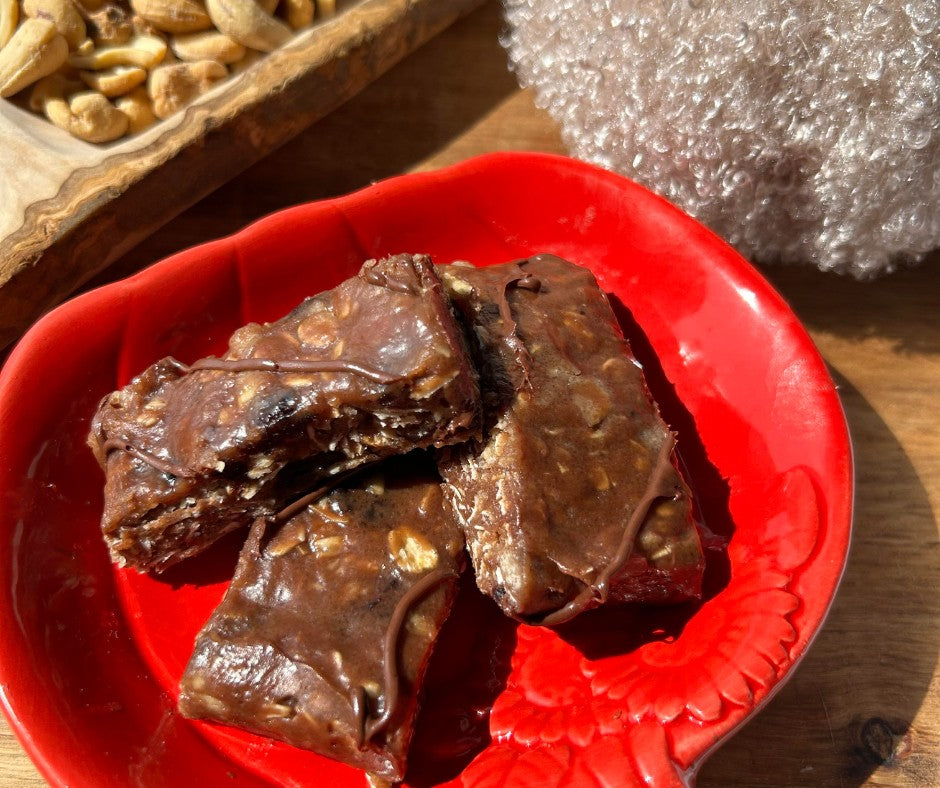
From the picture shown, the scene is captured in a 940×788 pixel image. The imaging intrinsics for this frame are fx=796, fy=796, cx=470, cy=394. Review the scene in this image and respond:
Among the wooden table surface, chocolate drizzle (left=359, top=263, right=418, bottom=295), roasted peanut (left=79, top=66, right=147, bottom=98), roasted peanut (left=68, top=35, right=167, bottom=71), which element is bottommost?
the wooden table surface

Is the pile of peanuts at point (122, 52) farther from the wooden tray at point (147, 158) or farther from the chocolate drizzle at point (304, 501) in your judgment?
the chocolate drizzle at point (304, 501)

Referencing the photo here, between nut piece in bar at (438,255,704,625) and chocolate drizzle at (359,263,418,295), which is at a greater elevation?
chocolate drizzle at (359,263,418,295)

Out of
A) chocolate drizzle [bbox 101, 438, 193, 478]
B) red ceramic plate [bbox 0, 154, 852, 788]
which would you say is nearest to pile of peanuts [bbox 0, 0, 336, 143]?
red ceramic plate [bbox 0, 154, 852, 788]

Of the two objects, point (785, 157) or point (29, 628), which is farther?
point (785, 157)

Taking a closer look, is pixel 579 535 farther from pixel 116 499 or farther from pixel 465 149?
pixel 465 149

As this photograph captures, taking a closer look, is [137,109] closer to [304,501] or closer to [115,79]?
[115,79]

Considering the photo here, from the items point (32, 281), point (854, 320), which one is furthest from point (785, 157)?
point (32, 281)

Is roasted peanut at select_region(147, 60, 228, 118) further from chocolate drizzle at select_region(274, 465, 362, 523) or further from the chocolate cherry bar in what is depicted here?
chocolate drizzle at select_region(274, 465, 362, 523)
